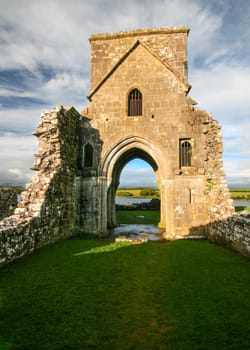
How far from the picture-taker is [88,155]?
1284 cm

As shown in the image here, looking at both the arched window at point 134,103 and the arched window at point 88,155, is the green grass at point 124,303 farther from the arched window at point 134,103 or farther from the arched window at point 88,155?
the arched window at point 134,103

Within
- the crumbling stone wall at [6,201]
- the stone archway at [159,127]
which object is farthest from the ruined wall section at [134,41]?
the crumbling stone wall at [6,201]

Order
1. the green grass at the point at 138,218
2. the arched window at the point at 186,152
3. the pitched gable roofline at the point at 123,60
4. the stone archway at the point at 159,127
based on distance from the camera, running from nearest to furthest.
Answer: the stone archway at the point at 159,127
the arched window at the point at 186,152
the pitched gable roofline at the point at 123,60
the green grass at the point at 138,218

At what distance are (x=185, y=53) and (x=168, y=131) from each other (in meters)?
4.52

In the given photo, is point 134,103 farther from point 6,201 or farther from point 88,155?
point 6,201

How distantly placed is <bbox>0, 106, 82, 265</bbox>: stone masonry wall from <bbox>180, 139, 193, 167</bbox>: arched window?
5.31m

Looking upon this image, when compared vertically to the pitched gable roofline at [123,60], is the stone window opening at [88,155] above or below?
below

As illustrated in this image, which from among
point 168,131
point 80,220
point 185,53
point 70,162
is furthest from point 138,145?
point 185,53

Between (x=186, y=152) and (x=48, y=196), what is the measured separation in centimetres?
692

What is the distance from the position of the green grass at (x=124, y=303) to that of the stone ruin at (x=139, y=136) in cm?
407

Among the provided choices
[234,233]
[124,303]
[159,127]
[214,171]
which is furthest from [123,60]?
[124,303]

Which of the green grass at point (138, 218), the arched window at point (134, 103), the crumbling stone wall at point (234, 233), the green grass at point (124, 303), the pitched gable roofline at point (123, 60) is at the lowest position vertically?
the green grass at point (124, 303)

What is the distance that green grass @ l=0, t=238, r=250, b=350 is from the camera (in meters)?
3.46

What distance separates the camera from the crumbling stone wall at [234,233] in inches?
298
